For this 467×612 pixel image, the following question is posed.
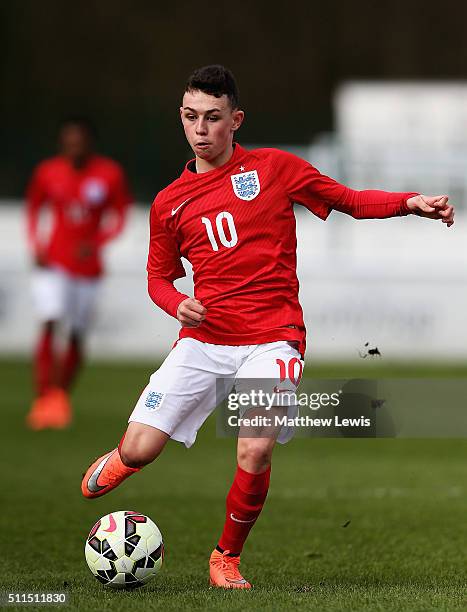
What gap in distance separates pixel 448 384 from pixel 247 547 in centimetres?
283

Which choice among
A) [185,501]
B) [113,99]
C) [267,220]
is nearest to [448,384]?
[185,501]

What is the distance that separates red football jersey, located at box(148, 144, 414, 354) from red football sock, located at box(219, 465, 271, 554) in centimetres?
50

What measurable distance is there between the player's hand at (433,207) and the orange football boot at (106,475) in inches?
55.4

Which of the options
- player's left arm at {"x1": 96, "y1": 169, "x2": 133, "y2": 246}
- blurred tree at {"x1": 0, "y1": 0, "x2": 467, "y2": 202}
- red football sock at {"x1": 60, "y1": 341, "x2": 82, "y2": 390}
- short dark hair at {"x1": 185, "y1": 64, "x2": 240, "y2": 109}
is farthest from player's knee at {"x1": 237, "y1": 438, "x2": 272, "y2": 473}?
blurred tree at {"x1": 0, "y1": 0, "x2": 467, "y2": 202}

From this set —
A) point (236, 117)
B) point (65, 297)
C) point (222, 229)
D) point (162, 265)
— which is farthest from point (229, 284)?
point (65, 297)

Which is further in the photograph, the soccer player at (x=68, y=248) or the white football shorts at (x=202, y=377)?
the soccer player at (x=68, y=248)

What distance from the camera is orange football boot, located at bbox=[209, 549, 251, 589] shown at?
16.4 feet

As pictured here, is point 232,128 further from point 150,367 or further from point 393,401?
point 150,367

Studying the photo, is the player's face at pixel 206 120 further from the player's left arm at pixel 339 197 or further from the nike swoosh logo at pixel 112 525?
the nike swoosh logo at pixel 112 525

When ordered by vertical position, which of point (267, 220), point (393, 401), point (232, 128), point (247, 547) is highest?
point (232, 128)

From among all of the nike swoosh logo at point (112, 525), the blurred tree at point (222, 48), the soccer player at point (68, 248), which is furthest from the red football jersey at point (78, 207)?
the blurred tree at point (222, 48)

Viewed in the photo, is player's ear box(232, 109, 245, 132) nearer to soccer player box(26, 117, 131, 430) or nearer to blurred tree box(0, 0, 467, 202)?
soccer player box(26, 117, 131, 430)

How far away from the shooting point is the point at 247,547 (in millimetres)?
6133

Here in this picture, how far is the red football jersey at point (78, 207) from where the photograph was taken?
1107cm
